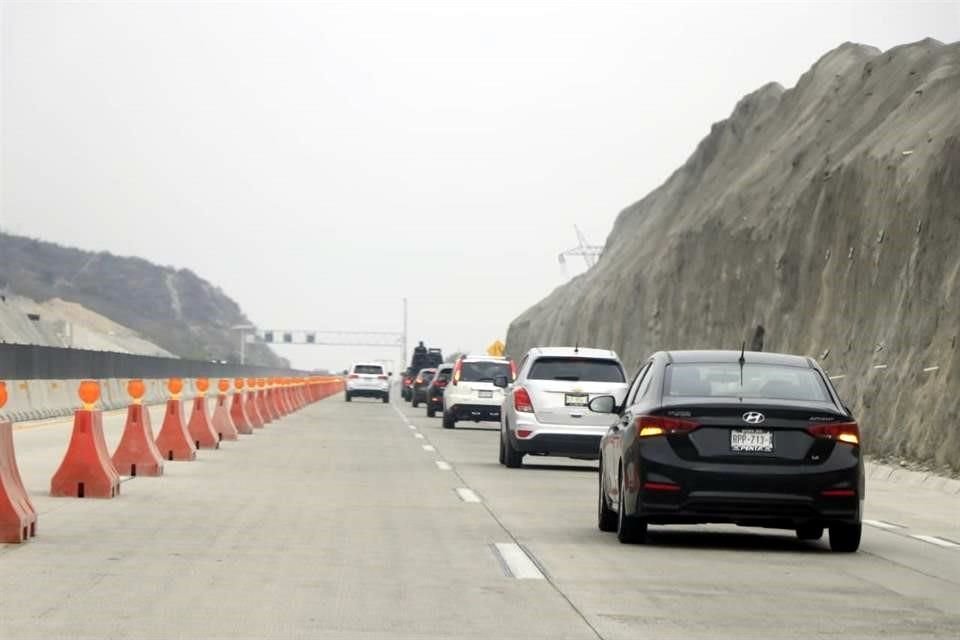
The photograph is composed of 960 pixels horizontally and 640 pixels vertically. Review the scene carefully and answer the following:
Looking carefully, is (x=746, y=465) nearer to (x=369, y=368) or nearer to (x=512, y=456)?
(x=512, y=456)

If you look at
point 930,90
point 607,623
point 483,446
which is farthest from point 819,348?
point 607,623

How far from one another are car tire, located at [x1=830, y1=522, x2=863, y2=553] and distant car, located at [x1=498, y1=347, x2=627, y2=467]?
35.4 ft

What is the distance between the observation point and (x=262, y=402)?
136ft

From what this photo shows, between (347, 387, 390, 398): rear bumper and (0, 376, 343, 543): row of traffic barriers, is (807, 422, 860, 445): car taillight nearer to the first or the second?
(0, 376, 343, 543): row of traffic barriers

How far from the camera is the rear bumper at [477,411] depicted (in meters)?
40.5

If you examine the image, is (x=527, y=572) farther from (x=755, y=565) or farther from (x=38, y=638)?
(x=38, y=638)

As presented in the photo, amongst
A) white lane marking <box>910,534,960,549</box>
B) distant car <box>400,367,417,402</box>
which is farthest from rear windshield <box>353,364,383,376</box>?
white lane marking <box>910,534,960,549</box>

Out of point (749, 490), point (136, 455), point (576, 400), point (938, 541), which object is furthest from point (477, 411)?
point (749, 490)

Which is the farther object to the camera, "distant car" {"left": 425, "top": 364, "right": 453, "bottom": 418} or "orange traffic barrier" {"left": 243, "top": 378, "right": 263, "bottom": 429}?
"distant car" {"left": 425, "top": 364, "right": 453, "bottom": 418}

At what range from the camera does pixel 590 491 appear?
21.1 m

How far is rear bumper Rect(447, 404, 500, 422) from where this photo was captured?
40.5 meters

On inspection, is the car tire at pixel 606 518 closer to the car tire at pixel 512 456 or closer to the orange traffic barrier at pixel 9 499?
the orange traffic barrier at pixel 9 499

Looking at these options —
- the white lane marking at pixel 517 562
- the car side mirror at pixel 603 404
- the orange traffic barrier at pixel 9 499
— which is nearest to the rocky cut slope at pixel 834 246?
the car side mirror at pixel 603 404

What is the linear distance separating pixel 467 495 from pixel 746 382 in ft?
18.6
